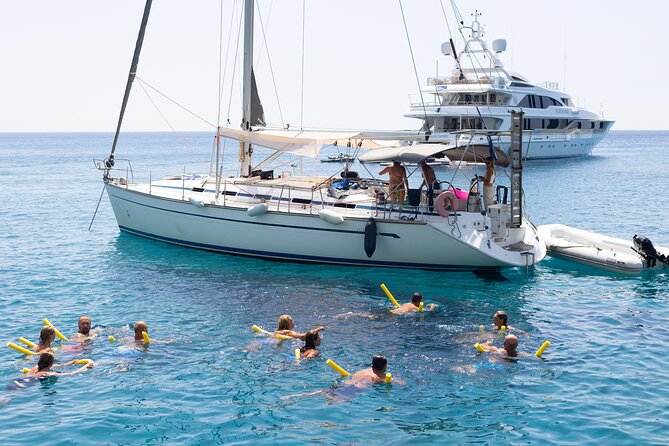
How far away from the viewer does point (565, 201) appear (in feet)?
139

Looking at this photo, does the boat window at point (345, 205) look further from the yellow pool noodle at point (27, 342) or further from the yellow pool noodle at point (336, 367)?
the yellow pool noodle at point (27, 342)

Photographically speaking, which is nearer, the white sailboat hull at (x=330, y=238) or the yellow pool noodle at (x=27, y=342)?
the yellow pool noodle at (x=27, y=342)

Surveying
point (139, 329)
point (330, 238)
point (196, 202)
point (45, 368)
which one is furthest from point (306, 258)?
point (45, 368)

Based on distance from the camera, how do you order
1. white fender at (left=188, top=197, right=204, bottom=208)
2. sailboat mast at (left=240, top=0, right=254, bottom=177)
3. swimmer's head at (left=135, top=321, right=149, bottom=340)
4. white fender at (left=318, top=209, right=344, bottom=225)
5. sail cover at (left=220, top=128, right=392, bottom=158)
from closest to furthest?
swimmer's head at (left=135, top=321, right=149, bottom=340) → white fender at (left=318, top=209, right=344, bottom=225) → sail cover at (left=220, top=128, right=392, bottom=158) → white fender at (left=188, top=197, right=204, bottom=208) → sailboat mast at (left=240, top=0, right=254, bottom=177)

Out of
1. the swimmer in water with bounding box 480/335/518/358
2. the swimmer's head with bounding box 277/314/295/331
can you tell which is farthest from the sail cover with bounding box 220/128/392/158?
the swimmer in water with bounding box 480/335/518/358

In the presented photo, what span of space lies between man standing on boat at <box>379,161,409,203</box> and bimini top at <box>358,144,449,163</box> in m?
0.58

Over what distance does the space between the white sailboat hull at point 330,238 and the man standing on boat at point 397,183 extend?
1209 mm

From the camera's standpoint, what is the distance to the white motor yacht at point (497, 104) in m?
63.0

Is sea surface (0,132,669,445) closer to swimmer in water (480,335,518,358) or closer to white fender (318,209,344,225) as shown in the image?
swimmer in water (480,335,518,358)

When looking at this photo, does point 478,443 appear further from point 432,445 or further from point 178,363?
point 178,363

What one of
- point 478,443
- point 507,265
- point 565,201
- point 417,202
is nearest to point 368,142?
point 417,202

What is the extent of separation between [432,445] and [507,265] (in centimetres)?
1034

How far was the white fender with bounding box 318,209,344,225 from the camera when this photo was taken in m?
20.2

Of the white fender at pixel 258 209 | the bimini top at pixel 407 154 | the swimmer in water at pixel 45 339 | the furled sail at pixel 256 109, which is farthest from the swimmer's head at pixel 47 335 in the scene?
the furled sail at pixel 256 109
